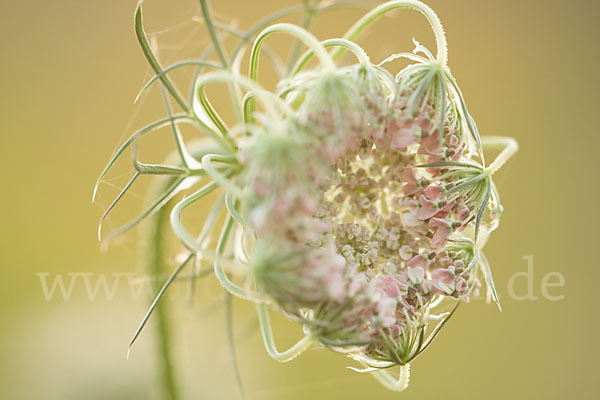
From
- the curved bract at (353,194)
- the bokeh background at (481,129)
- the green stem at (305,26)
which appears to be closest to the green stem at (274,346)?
the curved bract at (353,194)

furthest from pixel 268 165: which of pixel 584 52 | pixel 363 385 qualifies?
pixel 584 52

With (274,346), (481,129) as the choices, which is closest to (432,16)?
(274,346)

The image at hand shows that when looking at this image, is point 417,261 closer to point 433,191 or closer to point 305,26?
point 433,191

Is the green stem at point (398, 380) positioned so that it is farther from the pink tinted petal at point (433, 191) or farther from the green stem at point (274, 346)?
the pink tinted petal at point (433, 191)

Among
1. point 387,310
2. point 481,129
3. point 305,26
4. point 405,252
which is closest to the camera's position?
point 387,310

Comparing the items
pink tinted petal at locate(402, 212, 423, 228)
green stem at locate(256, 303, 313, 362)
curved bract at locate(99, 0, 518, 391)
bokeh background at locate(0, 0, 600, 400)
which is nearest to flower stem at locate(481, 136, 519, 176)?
curved bract at locate(99, 0, 518, 391)

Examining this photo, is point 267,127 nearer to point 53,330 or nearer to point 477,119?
point 53,330
